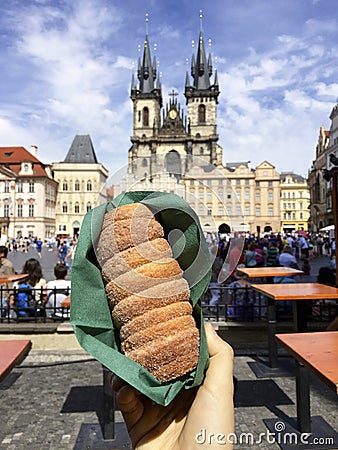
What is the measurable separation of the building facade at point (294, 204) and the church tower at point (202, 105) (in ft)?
73.1

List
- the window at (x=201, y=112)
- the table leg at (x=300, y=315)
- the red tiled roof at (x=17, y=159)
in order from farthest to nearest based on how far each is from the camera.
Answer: the window at (x=201, y=112) → the red tiled roof at (x=17, y=159) → the table leg at (x=300, y=315)

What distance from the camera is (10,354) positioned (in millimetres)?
2484

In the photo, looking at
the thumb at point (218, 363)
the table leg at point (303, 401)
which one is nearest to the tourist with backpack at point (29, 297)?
the table leg at point (303, 401)

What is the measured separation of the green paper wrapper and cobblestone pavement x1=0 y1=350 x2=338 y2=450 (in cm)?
288

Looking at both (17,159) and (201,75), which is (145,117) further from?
(17,159)

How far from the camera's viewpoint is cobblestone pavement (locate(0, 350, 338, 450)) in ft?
11.7

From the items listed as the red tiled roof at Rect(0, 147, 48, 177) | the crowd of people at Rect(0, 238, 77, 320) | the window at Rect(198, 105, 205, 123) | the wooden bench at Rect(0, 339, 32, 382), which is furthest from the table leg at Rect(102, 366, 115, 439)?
the window at Rect(198, 105, 205, 123)

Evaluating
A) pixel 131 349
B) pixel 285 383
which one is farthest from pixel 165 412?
pixel 285 383

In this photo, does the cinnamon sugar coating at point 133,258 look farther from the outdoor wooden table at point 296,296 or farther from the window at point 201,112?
the window at point 201,112

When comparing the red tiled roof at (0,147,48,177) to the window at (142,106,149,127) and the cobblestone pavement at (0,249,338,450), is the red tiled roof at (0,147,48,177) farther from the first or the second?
the cobblestone pavement at (0,249,338,450)

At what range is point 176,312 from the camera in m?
1.08

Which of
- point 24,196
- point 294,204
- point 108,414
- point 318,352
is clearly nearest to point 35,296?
point 108,414

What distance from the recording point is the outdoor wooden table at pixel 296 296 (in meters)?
3.99

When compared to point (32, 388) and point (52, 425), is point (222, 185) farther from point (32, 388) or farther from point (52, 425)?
point (32, 388)
